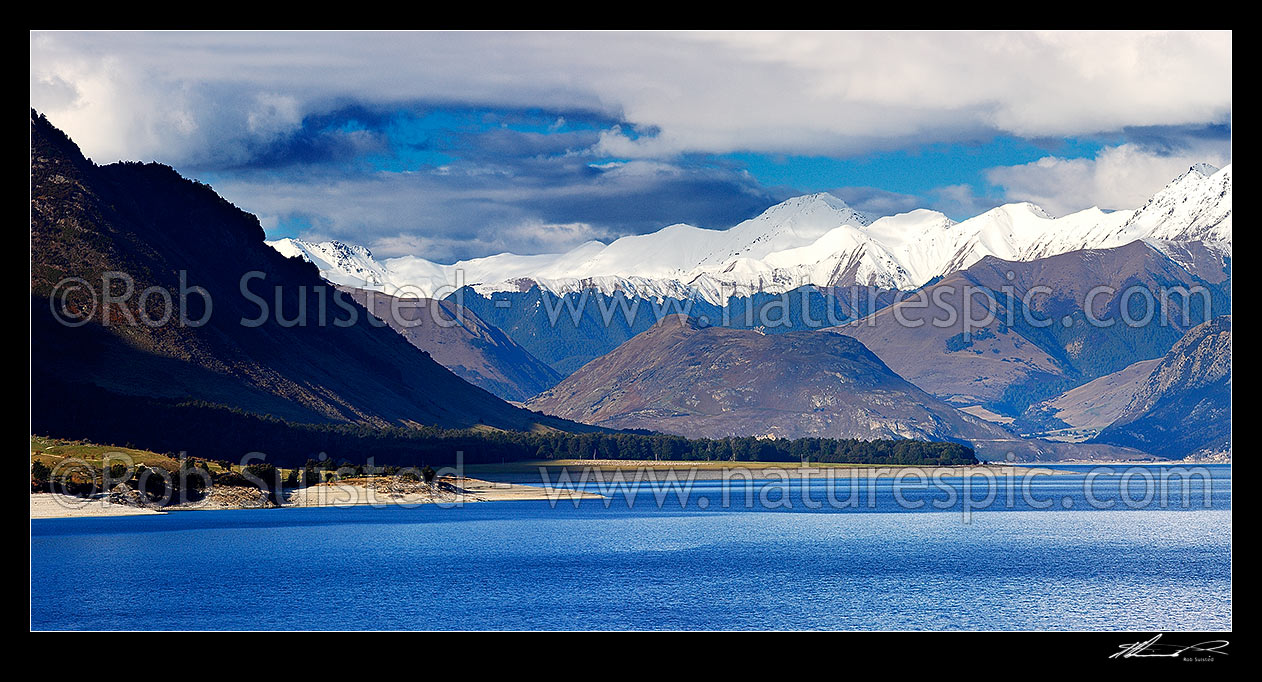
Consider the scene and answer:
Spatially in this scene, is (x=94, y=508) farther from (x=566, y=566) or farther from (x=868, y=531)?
(x=868, y=531)

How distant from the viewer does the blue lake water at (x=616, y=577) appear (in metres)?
104
